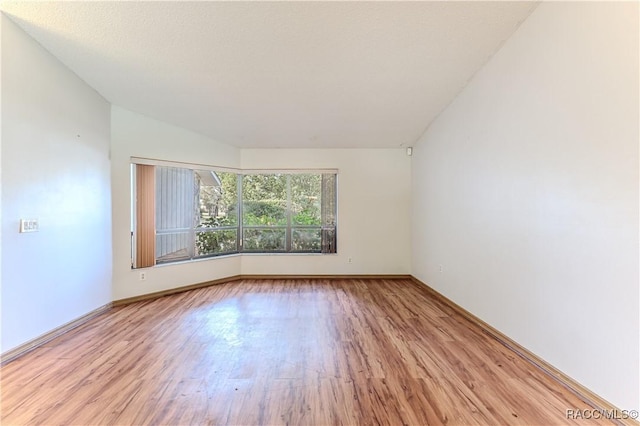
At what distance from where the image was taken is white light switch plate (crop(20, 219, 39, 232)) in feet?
8.18

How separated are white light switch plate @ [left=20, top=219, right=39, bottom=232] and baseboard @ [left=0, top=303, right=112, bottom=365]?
1017mm

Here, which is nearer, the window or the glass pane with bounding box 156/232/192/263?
the glass pane with bounding box 156/232/192/263

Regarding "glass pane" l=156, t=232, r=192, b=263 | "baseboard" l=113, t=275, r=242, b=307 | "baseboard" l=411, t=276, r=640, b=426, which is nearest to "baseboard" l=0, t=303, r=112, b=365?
"baseboard" l=113, t=275, r=242, b=307

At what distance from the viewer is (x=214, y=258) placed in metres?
4.89

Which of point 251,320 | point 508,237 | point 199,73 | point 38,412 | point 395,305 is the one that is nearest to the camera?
point 38,412

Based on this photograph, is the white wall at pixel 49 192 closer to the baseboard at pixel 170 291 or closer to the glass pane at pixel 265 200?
the baseboard at pixel 170 291

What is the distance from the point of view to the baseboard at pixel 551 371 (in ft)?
5.74

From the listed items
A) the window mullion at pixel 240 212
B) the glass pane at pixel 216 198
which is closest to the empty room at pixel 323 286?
the glass pane at pixel 216 198

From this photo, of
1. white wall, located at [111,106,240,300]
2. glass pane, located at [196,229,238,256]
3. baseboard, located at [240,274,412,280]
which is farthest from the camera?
baseboard, located at [240,274,412,280]

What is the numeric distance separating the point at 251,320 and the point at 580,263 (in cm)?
307

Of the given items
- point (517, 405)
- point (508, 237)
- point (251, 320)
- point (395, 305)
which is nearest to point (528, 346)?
point (517, 405)

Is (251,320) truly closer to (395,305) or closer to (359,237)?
(395,305)

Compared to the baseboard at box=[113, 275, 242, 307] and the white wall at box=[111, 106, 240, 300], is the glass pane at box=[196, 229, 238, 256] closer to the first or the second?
the white wall at box=[111, 106, 240, 300]

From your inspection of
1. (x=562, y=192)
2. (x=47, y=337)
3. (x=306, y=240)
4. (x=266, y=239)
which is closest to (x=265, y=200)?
(x=266, y=239)
